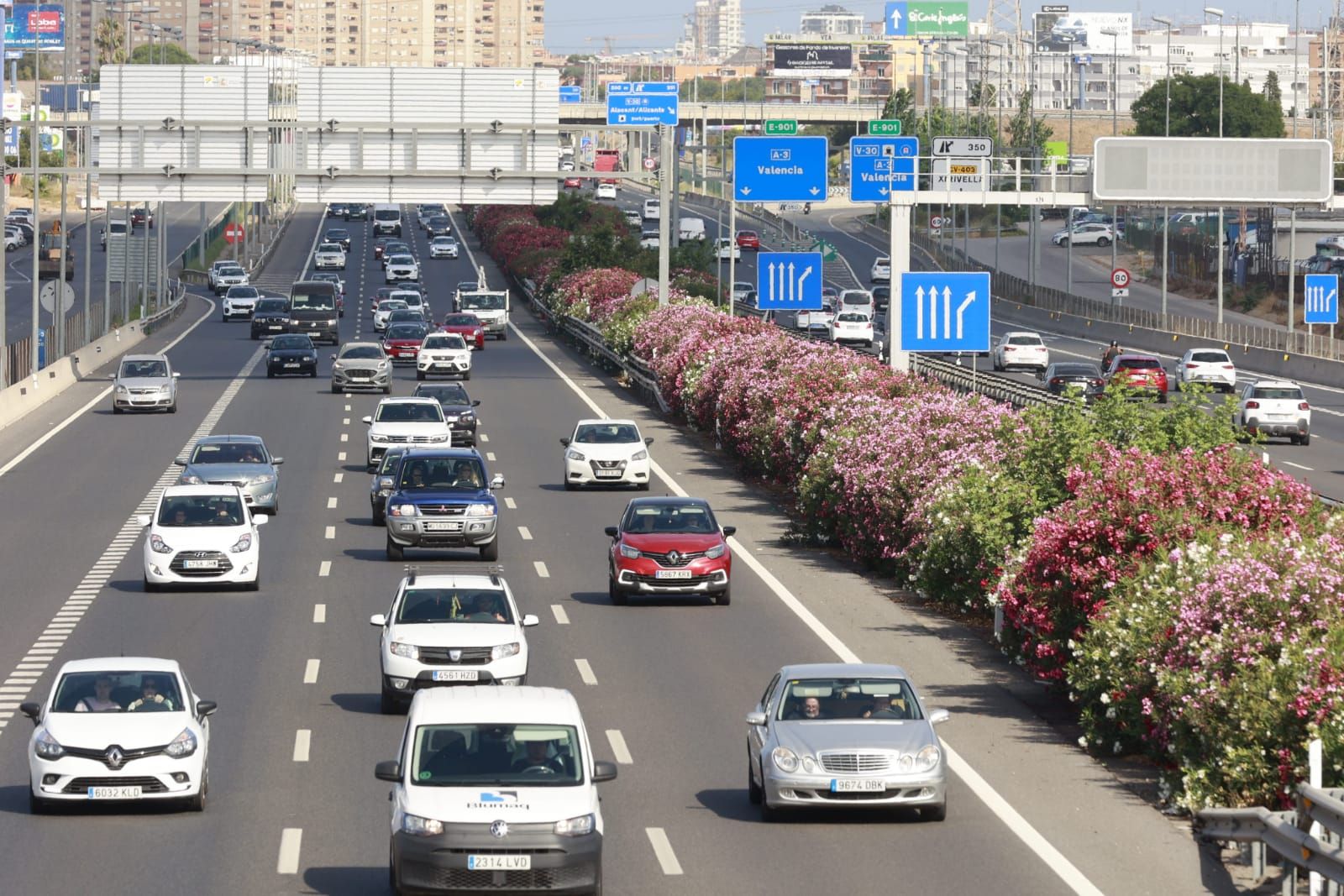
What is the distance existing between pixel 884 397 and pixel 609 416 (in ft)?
67.2

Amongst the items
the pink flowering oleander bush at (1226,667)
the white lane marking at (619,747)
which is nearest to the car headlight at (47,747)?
the white lane marking at (619,747)

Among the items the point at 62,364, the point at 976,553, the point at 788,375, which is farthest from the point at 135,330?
the point at 976,553

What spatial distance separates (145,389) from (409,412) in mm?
13643

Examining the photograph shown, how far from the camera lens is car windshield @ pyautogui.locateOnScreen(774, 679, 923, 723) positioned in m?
18.4

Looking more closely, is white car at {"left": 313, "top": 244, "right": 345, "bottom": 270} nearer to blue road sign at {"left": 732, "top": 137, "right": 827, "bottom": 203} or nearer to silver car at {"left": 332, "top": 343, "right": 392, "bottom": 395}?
silver car at {"left": 332, "top": 343, "right": 392, "bottom": 395}

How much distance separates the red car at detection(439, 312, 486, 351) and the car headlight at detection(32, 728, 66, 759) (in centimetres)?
6364

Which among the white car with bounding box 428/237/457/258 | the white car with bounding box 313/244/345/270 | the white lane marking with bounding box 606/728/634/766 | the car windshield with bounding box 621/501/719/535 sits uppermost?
the white car with bounding box 428/237/457/258

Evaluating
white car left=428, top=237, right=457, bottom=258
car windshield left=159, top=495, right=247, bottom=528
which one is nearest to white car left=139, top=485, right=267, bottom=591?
car windshield left=159, top=495, right=247, bottom=528

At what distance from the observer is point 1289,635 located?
18266 mm

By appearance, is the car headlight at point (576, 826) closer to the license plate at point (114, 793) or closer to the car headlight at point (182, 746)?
the car headlight at point (182, 746)

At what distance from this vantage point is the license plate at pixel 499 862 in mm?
14742

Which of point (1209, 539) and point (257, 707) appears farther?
point (257, 707)

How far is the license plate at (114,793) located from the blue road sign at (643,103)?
197ft

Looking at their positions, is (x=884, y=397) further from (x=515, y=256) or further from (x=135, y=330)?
(x=515, y=256)
